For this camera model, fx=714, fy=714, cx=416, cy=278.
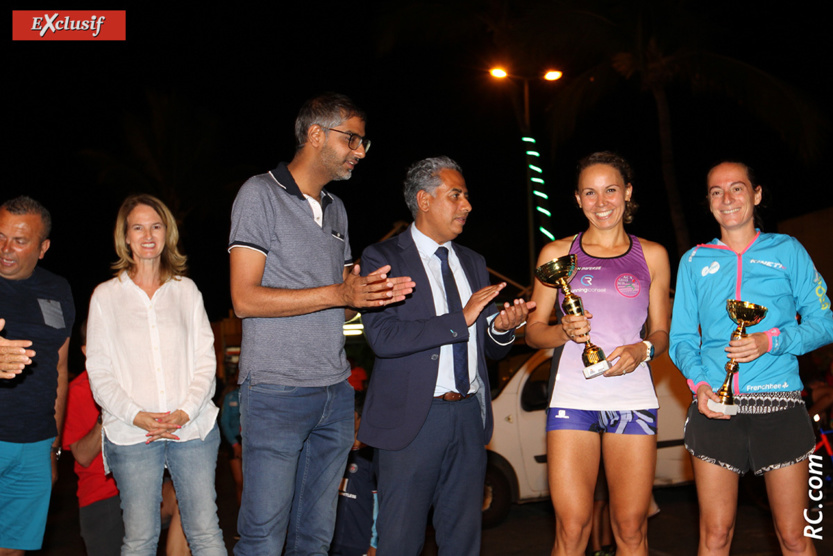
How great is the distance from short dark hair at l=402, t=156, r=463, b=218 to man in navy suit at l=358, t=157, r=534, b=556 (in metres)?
0.39

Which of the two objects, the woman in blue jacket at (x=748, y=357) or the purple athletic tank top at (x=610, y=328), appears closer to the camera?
the woman in blue jacket at (x=748, y=357)

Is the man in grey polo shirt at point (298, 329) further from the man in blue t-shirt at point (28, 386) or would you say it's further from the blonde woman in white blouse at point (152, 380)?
the man in blue t-shirt at point (28, 386)

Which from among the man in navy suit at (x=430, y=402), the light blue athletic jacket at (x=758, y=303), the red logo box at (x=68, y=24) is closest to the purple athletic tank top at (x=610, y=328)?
the light blue athletic jacket at (x=758, y=303)

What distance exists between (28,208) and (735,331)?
13.9 feet

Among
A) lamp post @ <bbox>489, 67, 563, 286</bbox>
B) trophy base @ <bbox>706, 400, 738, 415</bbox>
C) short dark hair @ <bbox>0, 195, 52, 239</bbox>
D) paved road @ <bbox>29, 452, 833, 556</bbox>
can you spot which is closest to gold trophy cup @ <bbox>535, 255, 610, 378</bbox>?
trophy base @ <bbox>706, 400, 738, 415</bbox>

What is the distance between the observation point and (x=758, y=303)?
3.79m

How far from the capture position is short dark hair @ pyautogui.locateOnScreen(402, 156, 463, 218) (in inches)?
170

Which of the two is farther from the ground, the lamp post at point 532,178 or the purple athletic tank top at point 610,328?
the lamp post at point 532,178

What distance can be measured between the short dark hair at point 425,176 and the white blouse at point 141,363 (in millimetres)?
1541

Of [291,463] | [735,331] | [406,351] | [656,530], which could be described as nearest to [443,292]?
[406,351]

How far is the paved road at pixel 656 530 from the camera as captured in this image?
659 centimetres

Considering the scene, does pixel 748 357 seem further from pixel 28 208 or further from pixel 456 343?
pixel 28 208

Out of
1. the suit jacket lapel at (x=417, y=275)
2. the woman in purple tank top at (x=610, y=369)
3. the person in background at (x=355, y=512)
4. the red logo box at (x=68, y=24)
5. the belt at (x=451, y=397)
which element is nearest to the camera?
the woman in purple tank top at (x=610, y=369)

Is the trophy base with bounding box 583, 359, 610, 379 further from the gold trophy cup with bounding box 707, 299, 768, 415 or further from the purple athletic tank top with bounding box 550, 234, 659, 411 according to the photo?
the gold trophy cup with bounding box 707, 299, 768, 415
